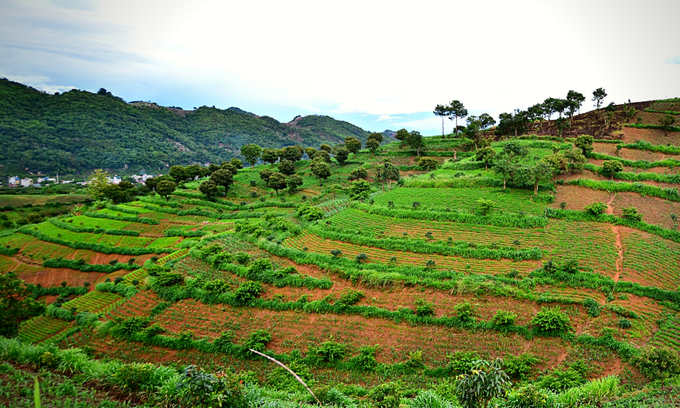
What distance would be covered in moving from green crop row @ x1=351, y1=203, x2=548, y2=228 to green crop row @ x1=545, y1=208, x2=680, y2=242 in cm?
214

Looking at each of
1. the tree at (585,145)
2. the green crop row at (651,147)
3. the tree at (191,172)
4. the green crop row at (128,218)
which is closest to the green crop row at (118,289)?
the green crop row at (128,218)

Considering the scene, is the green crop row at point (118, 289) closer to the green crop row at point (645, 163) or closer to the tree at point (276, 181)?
the tree at point (276, 181)

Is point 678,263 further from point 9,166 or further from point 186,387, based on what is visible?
point 9,166

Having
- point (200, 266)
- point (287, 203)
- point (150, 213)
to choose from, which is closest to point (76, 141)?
point (150, 213)

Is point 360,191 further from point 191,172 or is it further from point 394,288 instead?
point 191,172

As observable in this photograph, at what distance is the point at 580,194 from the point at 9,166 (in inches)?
6211

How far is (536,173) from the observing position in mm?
31625

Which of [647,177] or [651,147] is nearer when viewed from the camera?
[647,177]

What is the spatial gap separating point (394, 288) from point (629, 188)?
30791 mm

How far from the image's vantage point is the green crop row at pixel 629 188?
29.4m

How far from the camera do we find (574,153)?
36344 millimetres

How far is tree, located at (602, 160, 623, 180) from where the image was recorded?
112 ft

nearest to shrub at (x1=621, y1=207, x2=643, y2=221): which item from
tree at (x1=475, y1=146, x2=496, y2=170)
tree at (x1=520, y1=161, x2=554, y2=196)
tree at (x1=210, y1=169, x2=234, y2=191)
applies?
tree at (x1=520, y1=161, x2=554, y2=196)

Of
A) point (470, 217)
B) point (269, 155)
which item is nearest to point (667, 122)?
point (470, 217)
